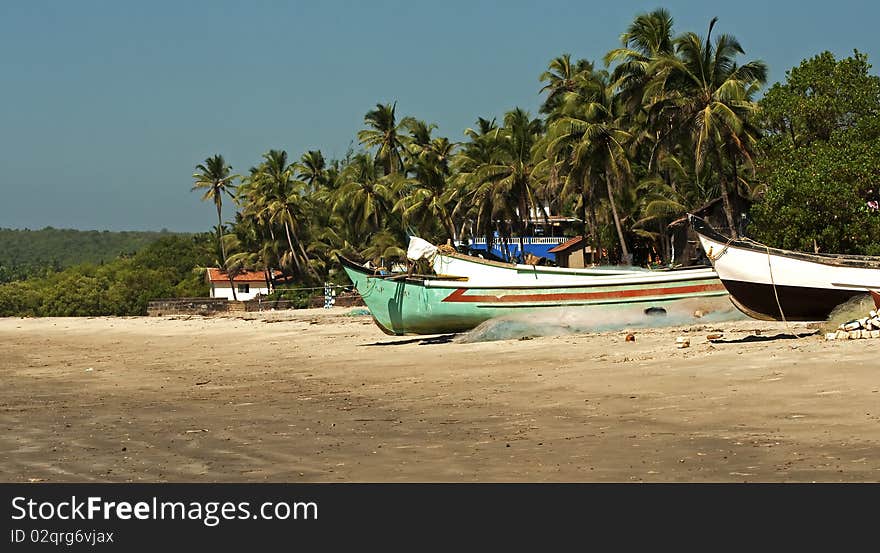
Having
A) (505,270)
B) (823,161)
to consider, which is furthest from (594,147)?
(505,270)

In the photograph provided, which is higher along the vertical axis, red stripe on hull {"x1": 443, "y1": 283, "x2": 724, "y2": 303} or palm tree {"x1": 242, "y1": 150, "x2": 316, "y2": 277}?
palm tree {"x1": 242, "y1": 150, "x2": 316, "y2": 277}

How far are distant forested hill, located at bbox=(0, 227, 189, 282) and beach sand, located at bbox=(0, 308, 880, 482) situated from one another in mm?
138814

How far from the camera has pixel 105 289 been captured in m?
70.5

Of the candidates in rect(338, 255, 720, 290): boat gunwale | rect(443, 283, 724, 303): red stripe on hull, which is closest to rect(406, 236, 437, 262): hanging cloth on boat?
rect(338, 255, 720, 290): boat gunwale

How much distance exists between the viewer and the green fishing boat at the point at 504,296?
22625 mm

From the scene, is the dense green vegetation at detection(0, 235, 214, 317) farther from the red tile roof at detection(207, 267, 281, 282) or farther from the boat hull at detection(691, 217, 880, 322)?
the boat hull at detection(691, 217, 880, 322)

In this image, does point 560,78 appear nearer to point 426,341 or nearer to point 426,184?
point 426,184

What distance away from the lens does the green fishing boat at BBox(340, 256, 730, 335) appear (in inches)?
891

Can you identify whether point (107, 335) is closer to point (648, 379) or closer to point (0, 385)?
point (0, 385)

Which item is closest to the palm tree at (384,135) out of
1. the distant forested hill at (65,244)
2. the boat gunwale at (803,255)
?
the boat gunwale at (803,255)

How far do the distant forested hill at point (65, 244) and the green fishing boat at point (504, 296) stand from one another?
435 ft

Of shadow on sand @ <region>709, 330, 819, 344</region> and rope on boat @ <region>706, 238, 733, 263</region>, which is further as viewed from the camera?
rope on boat @ <region>706, 238, 733, 263</region>

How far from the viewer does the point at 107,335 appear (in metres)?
39.7

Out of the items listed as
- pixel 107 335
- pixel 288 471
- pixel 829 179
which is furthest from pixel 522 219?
pixel 288 471
